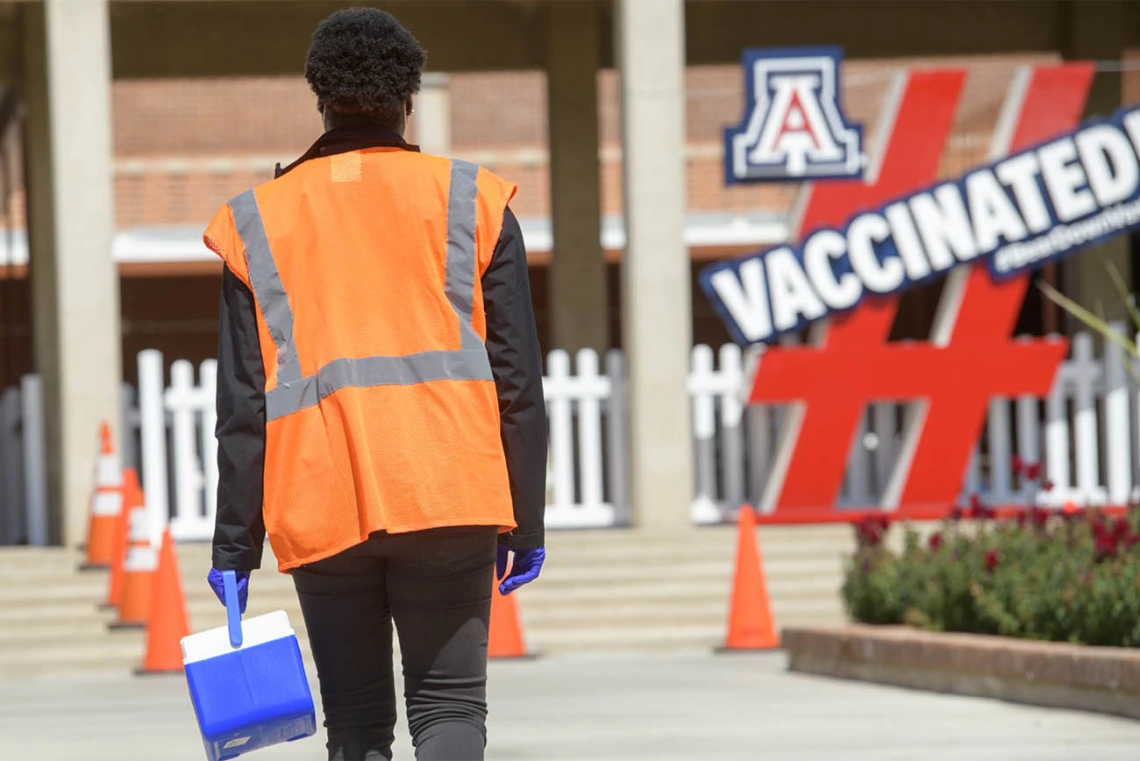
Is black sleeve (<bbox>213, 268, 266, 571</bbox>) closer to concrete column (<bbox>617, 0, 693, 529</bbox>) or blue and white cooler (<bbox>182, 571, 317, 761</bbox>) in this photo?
blue and white cooler (<bbox>182, 571, 317, 761</bbox>)

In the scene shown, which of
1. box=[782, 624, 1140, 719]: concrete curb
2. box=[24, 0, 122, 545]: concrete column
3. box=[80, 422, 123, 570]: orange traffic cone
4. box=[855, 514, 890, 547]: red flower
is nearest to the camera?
box=[782, 624, 1140, 719]: concrete curb

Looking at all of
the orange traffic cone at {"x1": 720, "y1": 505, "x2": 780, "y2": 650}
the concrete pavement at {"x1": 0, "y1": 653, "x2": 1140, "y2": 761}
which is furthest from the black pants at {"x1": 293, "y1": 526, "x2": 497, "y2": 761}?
the orange traffic cone at {"x1": 720, "y1": 505, "x2": 780, "y2": 650}

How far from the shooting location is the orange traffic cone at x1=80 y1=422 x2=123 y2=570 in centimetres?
1207

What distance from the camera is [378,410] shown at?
12.1 feet

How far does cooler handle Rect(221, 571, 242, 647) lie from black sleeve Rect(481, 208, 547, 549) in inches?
21.6

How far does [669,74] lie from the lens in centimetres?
1316

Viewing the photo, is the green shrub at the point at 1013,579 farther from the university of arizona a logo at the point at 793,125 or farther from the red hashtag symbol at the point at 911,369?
the university of arizona a logo at the point at 793,125

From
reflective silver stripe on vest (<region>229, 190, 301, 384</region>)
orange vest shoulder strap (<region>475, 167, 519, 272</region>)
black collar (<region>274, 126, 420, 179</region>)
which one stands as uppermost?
black collar (<region>274, 126, 420, 179</region>)

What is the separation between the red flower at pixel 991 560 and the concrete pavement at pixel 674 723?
67 centimetres

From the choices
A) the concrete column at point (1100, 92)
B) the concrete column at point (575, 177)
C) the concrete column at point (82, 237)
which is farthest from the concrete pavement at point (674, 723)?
the concrete column at point (1100, 92)

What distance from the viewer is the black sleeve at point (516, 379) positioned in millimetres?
3812

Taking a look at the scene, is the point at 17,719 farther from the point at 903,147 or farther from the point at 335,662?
the point at 903,147

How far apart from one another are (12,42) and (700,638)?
30.3ft

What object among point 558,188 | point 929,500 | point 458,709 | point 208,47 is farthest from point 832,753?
point 208,47
